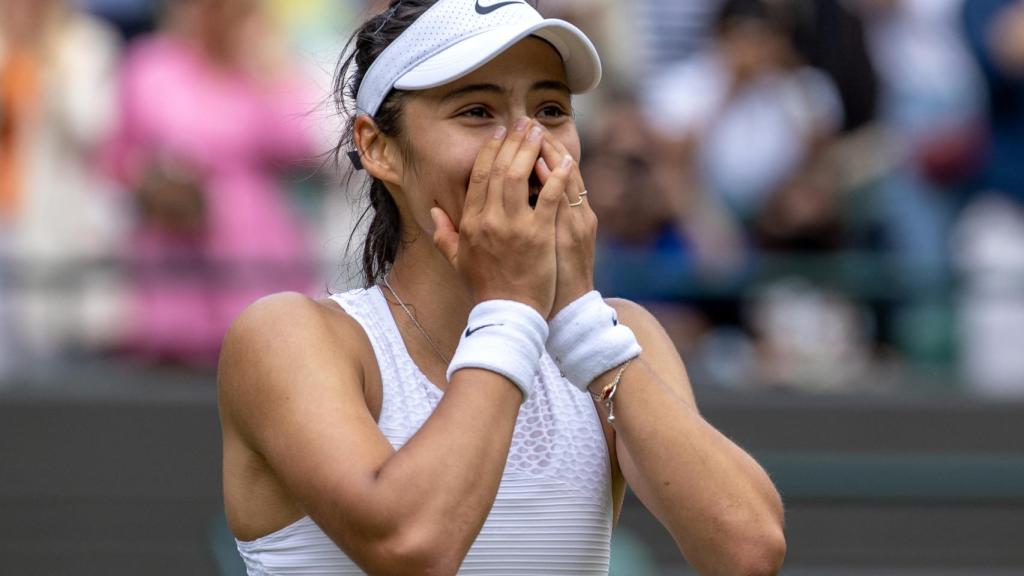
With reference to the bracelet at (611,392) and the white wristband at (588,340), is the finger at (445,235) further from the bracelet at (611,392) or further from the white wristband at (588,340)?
the bracelet at (611,392)

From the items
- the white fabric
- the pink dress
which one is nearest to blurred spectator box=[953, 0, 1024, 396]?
the white fabric

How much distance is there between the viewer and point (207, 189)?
603 cm

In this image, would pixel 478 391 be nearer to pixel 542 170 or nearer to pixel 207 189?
pixel 542 170

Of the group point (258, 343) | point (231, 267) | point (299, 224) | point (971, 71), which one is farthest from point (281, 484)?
point (971, 71)

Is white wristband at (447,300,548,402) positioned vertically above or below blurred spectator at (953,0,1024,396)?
above

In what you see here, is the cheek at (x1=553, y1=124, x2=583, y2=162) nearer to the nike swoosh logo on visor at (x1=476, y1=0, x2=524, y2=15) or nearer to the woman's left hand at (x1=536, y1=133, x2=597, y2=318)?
the woman's left hand at (x1=536, y1=133, x2=597, y2=318)

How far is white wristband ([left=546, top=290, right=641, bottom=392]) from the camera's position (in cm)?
247

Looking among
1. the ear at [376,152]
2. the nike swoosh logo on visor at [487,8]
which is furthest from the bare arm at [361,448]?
the nike swoosh logo on visor at [487,8]

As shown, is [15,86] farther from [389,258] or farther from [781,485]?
[389,258]

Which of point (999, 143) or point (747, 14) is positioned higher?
point (747, 14)

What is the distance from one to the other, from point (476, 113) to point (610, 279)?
11.3ft

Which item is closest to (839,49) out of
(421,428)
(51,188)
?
(51,188)

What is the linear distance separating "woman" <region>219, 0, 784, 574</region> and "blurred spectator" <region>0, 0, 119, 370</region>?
11.5 feet

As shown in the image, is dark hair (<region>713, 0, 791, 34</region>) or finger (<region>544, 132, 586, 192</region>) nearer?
finger (<region>544, 132, 586, 192</region>)
